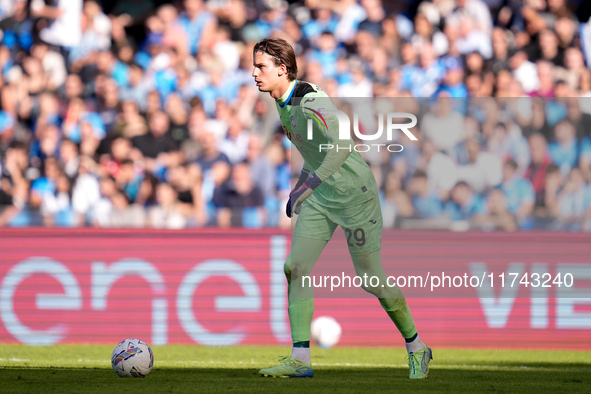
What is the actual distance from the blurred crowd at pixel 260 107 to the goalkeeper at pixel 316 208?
10.6 feet

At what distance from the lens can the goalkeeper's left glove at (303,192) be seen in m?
6.22

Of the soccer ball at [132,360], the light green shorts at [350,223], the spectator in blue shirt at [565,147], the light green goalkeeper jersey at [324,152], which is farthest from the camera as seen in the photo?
the spectator in blue shirt at [565,147]

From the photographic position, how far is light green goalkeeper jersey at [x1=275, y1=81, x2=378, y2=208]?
244 inches

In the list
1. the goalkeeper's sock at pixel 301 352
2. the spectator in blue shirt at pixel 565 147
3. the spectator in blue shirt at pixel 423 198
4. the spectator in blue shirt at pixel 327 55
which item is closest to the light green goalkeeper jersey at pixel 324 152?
the goalkeeper's sock at pixel 301 352

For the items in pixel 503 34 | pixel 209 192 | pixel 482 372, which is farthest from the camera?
pixel 503 34

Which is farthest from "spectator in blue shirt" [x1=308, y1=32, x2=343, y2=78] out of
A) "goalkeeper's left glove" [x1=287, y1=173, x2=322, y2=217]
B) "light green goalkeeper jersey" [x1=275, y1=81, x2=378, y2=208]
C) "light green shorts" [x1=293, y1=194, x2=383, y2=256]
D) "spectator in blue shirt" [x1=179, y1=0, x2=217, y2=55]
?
"goalkeeper's left glove" [x1=287, y1=173, x2=322, y2=217]

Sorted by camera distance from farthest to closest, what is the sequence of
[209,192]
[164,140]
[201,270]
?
1. [164,140]
2. [209,192]
3. [201,270]

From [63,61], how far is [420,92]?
16.6ft

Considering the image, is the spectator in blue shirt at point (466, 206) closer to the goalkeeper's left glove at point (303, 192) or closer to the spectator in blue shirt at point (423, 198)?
the spectator in blue shirt at point (423, 198)

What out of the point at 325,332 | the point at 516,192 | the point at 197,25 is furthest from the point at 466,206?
the point at 197,25

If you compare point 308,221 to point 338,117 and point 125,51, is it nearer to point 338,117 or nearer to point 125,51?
point 338,117

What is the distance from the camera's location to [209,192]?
11141 mm

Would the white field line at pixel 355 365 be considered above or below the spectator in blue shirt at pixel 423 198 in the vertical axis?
below

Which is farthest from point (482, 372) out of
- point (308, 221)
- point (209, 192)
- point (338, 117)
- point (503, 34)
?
point (503, 34)
